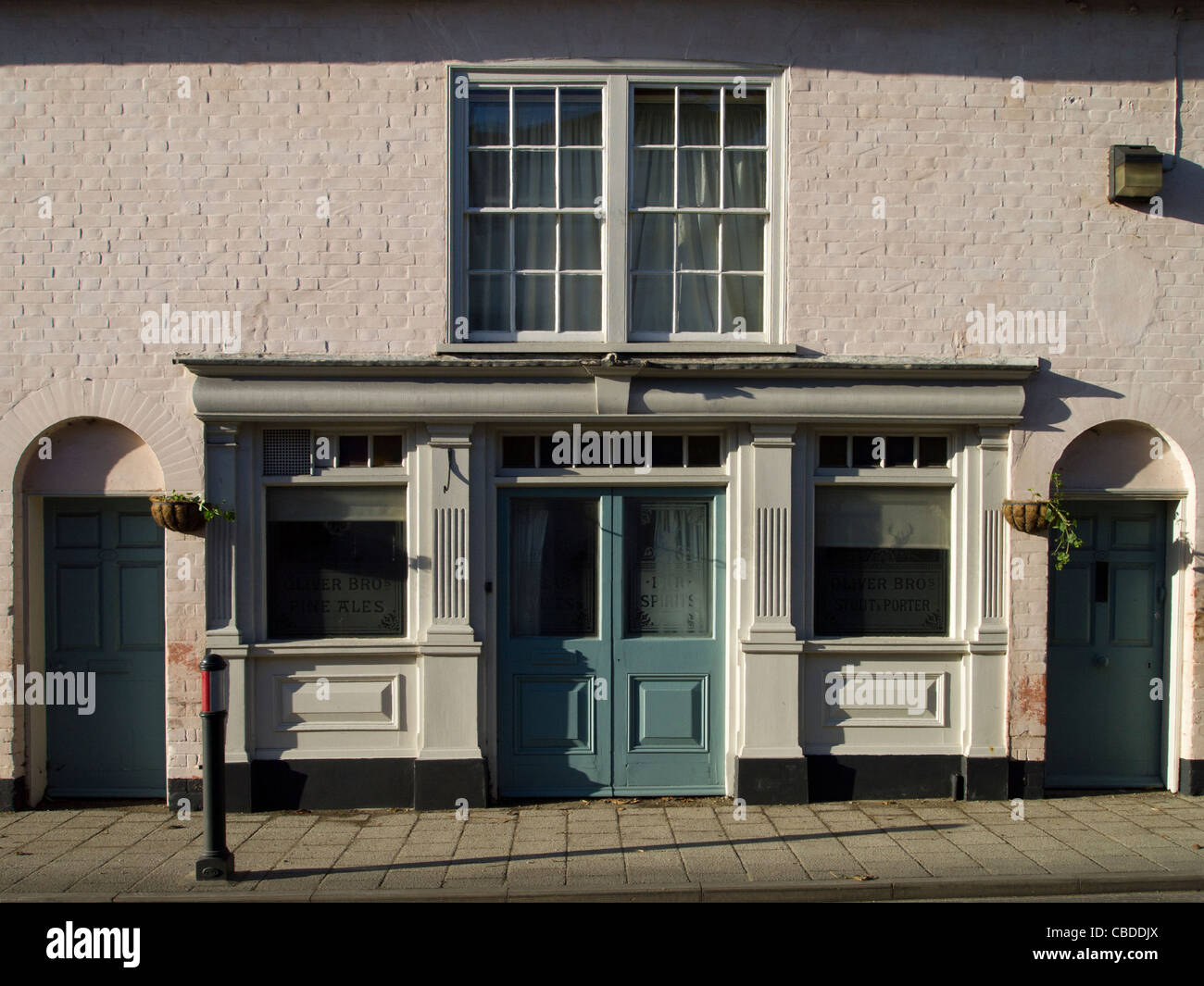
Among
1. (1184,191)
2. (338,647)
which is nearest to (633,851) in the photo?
(338,647)

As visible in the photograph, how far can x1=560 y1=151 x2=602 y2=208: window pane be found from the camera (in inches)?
299

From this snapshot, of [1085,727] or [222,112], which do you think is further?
[1085,727]

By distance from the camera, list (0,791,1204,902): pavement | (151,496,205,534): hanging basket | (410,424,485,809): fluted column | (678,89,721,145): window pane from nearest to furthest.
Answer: (0,791,1204,902): pavement
(151,496,205,534): hanging basket
(410,424,485,809): fluted column
(678,89,721,145): window pane

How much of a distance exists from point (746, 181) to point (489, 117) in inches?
79.3

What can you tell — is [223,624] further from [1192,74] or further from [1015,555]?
[1192,74]

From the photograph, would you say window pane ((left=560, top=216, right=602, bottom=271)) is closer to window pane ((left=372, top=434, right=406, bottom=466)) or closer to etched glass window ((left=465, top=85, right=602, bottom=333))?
etched glass window ((left=465, top=85, right=602, bottom=333))

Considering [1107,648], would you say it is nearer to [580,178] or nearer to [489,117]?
[580,178]

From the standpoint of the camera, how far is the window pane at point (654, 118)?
7559 millimetres

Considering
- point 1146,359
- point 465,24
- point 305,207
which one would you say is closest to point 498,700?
→ point 305,207

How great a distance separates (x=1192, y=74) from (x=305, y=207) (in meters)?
6.76

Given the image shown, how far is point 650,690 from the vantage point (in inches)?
298

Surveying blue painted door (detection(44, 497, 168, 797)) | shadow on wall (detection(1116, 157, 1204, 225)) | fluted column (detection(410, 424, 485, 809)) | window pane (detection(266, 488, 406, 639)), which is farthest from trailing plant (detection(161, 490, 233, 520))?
shadow on wall (detection(1116, 157, 1204, 225))

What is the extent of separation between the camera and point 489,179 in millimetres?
7559

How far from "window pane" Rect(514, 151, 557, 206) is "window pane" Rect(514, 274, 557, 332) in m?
0.58
